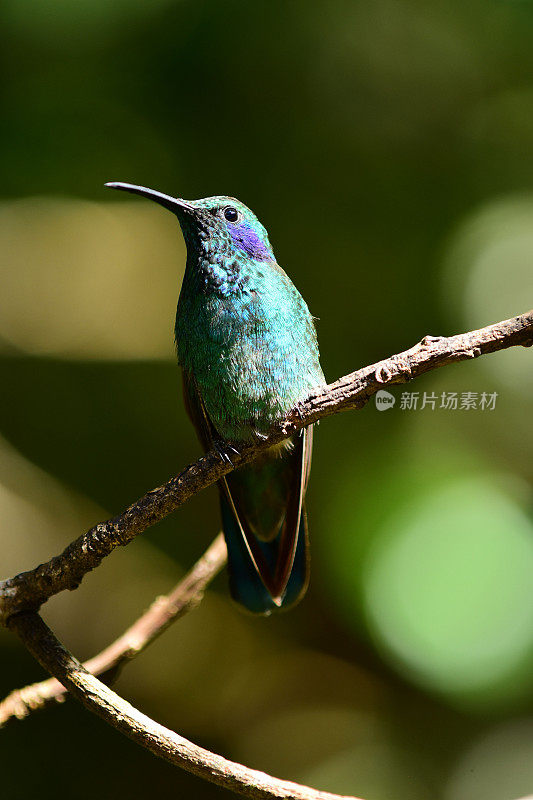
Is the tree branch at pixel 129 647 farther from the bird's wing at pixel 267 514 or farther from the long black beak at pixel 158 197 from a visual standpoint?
the long black beak at pixel 158 197

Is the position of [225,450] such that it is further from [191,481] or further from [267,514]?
[267,514]

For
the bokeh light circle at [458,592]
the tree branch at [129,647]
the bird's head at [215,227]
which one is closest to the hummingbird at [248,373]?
the bird's head at [215,227]

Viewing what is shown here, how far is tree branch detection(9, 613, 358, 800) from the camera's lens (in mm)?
1648

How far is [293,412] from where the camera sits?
2.02 metres

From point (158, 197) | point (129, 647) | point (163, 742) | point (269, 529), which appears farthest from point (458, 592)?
point (158, 197)

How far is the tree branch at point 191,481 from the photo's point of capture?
1.68 m

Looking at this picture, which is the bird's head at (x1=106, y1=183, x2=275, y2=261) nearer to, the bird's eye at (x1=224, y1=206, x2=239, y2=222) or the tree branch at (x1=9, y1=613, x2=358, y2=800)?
the bird's eye at (x1=224, y1=206, x2=239, y2=222)

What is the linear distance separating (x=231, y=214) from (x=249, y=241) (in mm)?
105

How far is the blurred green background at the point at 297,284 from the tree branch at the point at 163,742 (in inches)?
62.9

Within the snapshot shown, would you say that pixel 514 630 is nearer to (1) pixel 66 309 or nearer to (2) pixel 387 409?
(2) pixel 387 409

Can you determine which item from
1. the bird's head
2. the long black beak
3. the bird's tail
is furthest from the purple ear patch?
the bird's tail

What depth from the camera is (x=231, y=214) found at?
2467 millimetres

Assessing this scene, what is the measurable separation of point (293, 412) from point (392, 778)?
1928mm

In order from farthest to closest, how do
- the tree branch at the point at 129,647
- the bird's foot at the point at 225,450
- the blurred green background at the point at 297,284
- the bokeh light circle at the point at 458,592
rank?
the blurred green background at the point at 297,284, the bokeh light circle at the point at 458,592, the tree branch at the point at 129,647, the bird's foot at the point at 225,450
